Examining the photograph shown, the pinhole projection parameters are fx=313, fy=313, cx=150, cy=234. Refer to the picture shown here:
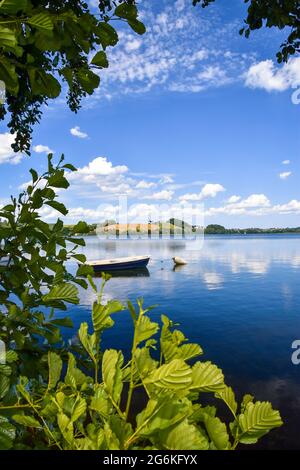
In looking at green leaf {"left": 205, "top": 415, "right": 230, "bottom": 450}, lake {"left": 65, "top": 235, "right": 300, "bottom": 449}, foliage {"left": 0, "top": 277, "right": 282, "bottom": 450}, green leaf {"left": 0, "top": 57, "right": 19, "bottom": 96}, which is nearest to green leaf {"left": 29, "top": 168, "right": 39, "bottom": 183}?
green leaf {"left": 0, "top": 57, "right": 19, "bottom": 96}

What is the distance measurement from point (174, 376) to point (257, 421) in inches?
15.7

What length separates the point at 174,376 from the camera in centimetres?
94

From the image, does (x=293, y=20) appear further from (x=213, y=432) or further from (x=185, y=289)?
(x=185, y=289)

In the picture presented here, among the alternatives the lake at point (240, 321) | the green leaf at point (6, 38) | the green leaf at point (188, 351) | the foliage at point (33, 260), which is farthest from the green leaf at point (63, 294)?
the lake at point (240, 321)

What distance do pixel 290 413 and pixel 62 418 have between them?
15248 millimetres

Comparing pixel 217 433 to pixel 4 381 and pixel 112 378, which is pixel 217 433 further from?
pixel 4 381

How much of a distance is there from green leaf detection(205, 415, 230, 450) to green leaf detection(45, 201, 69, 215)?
5.22 feet

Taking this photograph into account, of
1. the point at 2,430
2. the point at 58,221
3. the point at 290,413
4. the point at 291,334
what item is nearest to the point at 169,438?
the point at 2,430

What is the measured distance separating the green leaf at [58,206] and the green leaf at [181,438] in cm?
158

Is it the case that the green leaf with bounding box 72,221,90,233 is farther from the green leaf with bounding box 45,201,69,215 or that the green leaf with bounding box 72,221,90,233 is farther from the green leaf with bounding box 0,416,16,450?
the green leaf with bounding box 0,416,16,450

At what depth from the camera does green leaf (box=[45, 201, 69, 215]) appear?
2.21 m

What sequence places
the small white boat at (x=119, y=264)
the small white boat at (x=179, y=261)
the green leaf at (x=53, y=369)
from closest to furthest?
the green leaf at (x=53, y=369) → the small white boat at (x=119, y=264) → the small white boat at (x=179, y=261)

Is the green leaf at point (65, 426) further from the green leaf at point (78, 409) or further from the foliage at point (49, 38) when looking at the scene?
the foliage at point (49, 38)

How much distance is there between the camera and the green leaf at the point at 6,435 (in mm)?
1272
